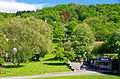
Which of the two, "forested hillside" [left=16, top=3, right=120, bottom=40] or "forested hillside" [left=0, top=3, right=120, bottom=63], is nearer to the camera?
"forested hillside" [left=0, top=3, right=120, bottom=63]

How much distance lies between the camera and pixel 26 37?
62.4 meters

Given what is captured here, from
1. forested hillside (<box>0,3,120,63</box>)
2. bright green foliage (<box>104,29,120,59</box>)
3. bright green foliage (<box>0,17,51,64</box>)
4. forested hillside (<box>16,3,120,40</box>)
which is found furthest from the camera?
forested hillside (<box>16,3,120,40</box>)

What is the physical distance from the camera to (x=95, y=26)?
102938 millimetres

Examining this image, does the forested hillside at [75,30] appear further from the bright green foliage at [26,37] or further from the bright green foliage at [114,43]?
the bright green foliage at [114,43]

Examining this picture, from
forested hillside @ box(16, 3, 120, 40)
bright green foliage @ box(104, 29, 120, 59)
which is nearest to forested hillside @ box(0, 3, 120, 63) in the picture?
forested hillside @ box(16, 3, 120, 40)

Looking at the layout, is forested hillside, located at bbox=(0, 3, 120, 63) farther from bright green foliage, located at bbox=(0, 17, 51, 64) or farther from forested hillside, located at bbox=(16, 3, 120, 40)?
bright green foliage, located at bbox=(0, 17, 51, 64)

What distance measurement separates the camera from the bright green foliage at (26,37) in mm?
58625

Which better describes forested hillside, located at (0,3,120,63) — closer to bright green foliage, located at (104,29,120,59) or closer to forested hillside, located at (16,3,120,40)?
forested hillside, located at (16,3,120,40)

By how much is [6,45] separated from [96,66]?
1455 cm

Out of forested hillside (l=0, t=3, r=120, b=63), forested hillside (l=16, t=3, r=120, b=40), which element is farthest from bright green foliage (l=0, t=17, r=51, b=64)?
forested hillside (l=16, t=3, r=120, b=40)

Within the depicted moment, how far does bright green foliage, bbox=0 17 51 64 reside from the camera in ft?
192

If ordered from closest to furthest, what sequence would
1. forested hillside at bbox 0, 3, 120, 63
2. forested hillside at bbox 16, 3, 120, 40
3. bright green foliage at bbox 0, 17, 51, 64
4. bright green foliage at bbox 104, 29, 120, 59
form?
bright green foliage at bbox 0, 17, 51, 64 < forested hillside at bbox 0, 3, 120, 63 < bright green foliage at bbox 104, 29, 120, 59 < forested hillside at bbox 16, 3, 120, 40

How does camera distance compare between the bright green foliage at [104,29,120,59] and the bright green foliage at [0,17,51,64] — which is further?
the bright green foliage at [104,29,120,59]

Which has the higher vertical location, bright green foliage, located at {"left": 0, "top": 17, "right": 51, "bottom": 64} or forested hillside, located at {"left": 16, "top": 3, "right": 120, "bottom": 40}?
Answer: forested hillside, located at {"left": 16, "top": 3, "right": 120, "bottom": 40}
